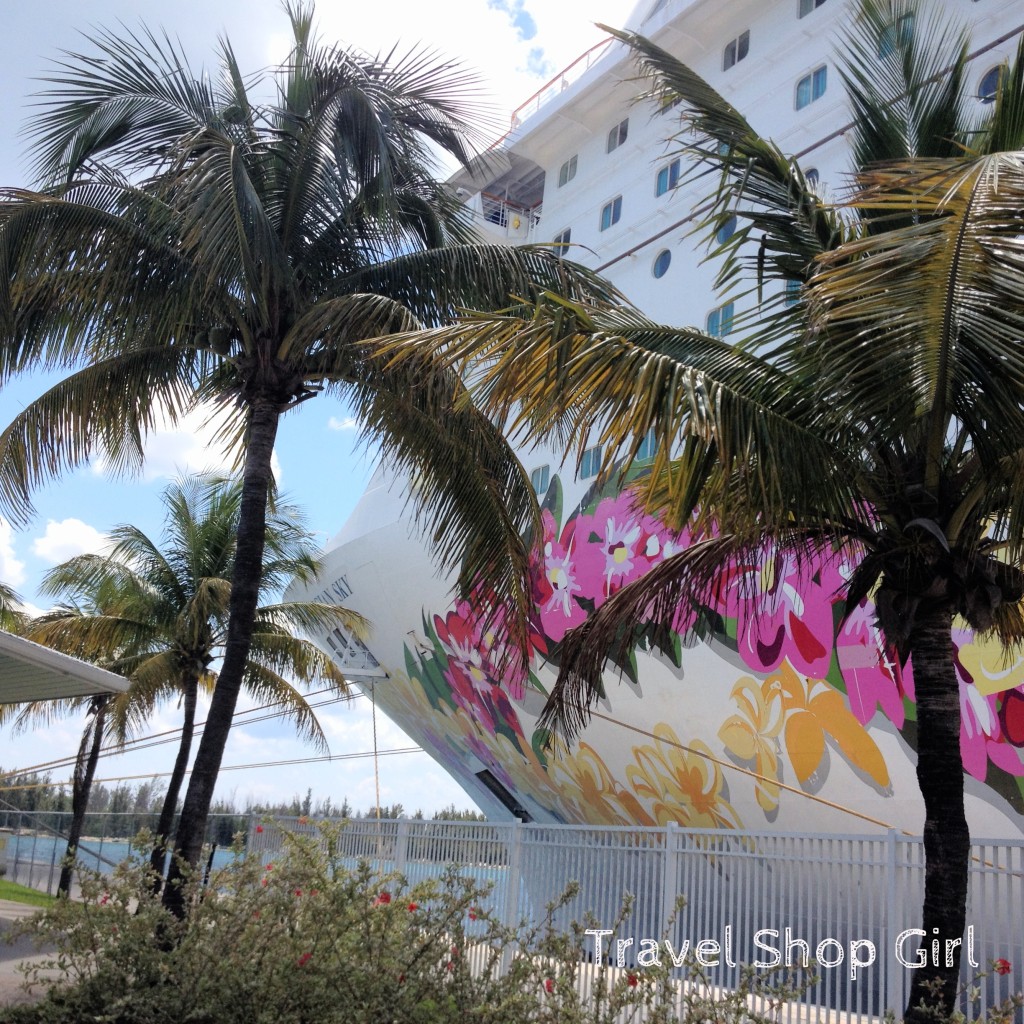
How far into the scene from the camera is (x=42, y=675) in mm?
11883

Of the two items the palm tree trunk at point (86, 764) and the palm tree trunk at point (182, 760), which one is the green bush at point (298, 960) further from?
the palm tree trunk at point (86, 764)

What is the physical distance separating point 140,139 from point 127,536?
11.0 m

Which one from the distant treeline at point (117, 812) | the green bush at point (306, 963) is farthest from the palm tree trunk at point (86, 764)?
the green bush at point (306, 963)

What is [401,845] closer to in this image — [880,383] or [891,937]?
[891,937]

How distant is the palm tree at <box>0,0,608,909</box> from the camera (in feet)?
26.6

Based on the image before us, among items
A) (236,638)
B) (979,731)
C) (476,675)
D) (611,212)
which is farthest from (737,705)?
(611,212)

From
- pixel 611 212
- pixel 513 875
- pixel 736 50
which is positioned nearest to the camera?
pixel 513 875

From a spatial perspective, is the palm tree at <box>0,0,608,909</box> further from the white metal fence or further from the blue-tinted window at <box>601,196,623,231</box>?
the blue-tinted window at <box>601,196,623,231</box>

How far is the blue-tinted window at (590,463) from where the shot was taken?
13781mm

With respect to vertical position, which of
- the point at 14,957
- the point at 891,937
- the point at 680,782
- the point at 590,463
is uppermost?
the point at 590,463

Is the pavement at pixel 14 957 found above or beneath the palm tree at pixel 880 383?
beneath

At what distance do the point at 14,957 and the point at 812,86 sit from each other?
12.4 meters

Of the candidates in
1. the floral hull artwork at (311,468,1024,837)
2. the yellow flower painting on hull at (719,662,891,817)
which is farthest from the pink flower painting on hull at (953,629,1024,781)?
the yellow flower painting on hull at (719,662,891,817)

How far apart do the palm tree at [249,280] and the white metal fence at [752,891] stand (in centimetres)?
243
